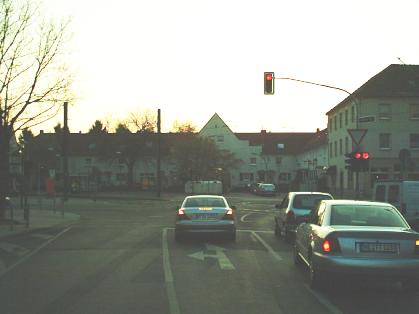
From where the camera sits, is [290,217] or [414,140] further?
[414,140]

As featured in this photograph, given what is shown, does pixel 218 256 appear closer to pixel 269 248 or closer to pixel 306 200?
pixel 269 248

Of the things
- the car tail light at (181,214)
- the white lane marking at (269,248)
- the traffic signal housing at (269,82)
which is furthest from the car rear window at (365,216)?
the traffic signal housing at (269,82)

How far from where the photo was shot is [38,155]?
102125mm

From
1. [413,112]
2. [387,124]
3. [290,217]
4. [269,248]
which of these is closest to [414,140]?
[413,112]

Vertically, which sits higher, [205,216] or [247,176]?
[247,176]

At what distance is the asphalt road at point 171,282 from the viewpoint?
8388 millimetres

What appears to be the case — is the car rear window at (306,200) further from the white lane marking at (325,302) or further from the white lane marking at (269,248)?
the white lane marking at (325,302)

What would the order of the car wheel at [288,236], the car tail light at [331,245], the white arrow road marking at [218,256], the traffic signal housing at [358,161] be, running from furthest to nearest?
the traffic signal housing at [358,161] < the car wheel at [288,236] < the white arrow road marking at [218,256] < the car tail light at [331,245]

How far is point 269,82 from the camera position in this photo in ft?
80.6

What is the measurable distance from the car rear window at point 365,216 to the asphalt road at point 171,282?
1.07 metres

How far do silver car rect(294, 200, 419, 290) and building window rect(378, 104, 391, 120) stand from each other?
177 feet

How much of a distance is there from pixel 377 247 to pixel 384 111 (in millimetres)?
55230

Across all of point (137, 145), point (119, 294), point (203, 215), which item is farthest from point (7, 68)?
point (137, 145)

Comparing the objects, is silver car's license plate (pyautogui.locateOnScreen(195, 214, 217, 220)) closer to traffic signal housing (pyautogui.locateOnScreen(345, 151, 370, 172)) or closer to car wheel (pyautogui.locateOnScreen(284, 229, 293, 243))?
car wheel (pyautogui.locateOnScreen(284, 229, 293, 243))
